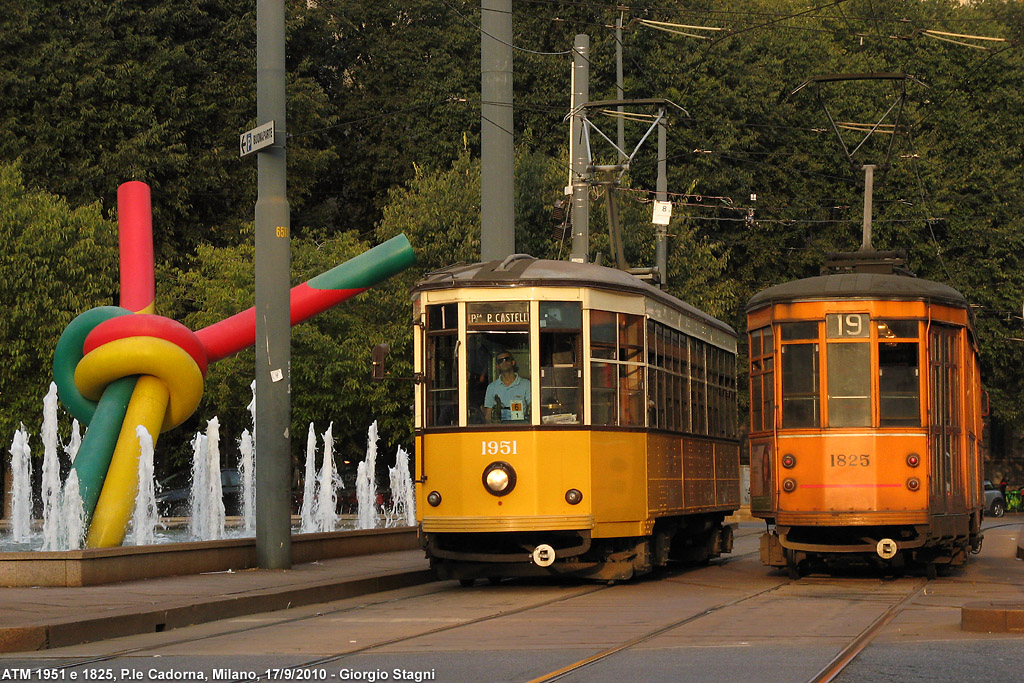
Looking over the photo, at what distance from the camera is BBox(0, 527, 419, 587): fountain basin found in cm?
1472

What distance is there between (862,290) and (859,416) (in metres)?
1.33

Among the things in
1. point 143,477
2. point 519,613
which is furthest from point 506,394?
point 143,477

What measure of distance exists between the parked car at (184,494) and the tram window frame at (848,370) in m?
16.9

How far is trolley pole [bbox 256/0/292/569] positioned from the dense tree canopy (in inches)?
684

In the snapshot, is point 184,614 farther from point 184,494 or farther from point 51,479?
point 184,494

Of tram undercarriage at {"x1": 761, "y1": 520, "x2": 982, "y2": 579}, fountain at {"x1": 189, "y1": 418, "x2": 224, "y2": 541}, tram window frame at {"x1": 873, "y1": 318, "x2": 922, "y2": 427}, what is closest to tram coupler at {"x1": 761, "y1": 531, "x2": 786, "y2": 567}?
tram undercarriage at {"x1": 761, "y1": 520, "x2": 982, "y2": 579}

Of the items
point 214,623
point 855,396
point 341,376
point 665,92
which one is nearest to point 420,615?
point 214,623

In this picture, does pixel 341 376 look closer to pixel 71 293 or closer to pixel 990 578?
pixel 71 293

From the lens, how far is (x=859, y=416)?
16.9 metres

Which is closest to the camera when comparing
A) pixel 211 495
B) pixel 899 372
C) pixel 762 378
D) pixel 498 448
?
pixel 498 448

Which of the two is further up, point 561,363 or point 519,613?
point 561,363

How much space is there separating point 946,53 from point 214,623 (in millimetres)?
42465

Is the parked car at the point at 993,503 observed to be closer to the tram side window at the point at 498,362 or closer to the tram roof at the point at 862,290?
the tram roof at the point at 862,290

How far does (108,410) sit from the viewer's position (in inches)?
728
